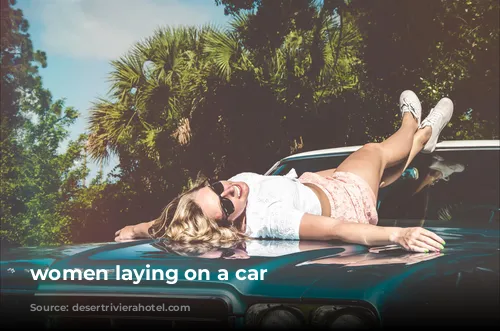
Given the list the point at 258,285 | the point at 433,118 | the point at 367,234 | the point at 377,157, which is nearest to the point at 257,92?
the point at 377,157

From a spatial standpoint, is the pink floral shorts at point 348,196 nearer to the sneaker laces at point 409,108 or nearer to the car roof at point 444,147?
the car roof at point 444,147

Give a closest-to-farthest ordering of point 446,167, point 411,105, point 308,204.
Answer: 1. point 308,204
2. point 446,167
3. point 411,105

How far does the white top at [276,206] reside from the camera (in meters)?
2.93

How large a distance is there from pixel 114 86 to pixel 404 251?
Answer: 2412 millimetres

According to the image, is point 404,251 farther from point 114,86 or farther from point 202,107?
point 114,86

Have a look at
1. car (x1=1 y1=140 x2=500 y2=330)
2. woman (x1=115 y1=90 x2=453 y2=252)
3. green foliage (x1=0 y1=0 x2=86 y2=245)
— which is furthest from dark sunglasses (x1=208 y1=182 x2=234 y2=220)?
green foliage (x1=0 y1=0 x2=86 y2=245)

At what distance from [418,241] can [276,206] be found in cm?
84

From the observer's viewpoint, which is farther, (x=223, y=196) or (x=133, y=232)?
(x=133, y=232)

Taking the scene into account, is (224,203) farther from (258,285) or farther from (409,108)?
(409,108)

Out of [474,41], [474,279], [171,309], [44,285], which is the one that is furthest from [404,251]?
[474,41]

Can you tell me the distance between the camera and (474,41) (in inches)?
159

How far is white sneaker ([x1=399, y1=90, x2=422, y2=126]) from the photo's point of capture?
3885 millimetres

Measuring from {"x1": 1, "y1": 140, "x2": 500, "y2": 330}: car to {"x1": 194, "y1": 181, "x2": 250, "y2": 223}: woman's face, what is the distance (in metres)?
0.33

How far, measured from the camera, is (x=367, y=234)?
2619 mm
